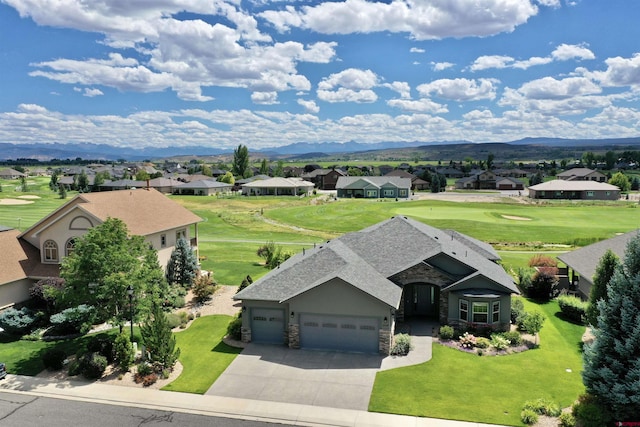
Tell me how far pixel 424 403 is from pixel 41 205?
96597mm

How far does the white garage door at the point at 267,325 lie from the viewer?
26.7 m

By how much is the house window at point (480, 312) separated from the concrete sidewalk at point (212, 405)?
10144 mm

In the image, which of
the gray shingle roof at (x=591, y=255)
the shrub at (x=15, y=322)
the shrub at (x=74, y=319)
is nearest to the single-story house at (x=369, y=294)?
the gray shingle roof at (x=591, y=255)

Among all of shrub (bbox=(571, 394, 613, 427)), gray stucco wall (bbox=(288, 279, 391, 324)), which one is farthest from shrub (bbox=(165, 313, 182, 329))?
shrub (bbox=(571, 394, 613, 427))

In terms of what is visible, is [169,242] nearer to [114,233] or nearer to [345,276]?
[114,233]

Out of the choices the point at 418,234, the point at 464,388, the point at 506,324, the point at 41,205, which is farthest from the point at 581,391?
the point at 41,205

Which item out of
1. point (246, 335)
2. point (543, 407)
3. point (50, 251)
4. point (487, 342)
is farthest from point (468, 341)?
point (50, 251)

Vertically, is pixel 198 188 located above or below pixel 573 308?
above

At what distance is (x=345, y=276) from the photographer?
2556 cm

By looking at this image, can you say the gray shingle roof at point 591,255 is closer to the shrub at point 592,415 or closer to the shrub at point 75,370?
the shrub at point 592,415

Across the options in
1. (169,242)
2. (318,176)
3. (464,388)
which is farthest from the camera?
(318,176)

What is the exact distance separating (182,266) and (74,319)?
13.6 m

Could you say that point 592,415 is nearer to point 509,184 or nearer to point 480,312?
point 480,312

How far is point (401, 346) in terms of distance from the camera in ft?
82.5
